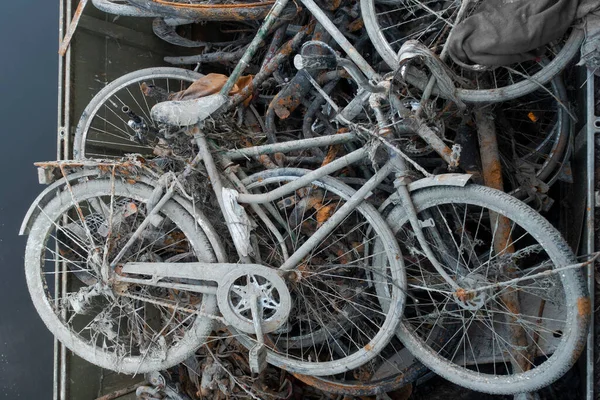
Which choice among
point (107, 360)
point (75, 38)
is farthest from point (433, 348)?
point (75, 38)

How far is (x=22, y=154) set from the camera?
12.7 ft

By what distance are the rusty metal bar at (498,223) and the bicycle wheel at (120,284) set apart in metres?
1.51

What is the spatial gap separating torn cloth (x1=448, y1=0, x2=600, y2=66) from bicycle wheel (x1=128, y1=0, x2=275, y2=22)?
1.29 metres

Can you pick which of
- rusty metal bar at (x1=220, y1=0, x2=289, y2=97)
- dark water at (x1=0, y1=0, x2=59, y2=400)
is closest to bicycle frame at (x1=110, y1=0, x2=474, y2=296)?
rusty metal bar at (x1=220, y1=0, x2=289, y2=97)

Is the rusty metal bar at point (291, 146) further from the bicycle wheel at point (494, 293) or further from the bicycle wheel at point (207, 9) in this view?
the bicycle wheel at point (207, 9)

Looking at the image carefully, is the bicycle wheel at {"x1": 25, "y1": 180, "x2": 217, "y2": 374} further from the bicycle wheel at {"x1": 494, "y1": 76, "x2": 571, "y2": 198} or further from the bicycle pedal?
the bicycle wheel at {"x1": 494, "y1": 76, "x2": 571, "y2": 198}

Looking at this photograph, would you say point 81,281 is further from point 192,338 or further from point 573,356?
point 573,356

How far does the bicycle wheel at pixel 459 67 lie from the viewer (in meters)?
2.41

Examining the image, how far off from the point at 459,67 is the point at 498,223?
2.73 ft

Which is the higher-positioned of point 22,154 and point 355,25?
point 355,25

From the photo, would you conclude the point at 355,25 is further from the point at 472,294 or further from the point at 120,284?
the point at 120,284

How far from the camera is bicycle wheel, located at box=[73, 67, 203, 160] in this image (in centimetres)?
344

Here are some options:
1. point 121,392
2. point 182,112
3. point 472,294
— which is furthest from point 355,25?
point 121,392

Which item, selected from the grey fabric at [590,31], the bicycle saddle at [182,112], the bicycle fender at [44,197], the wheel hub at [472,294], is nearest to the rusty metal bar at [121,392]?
the bicycle fender at [44,197]
